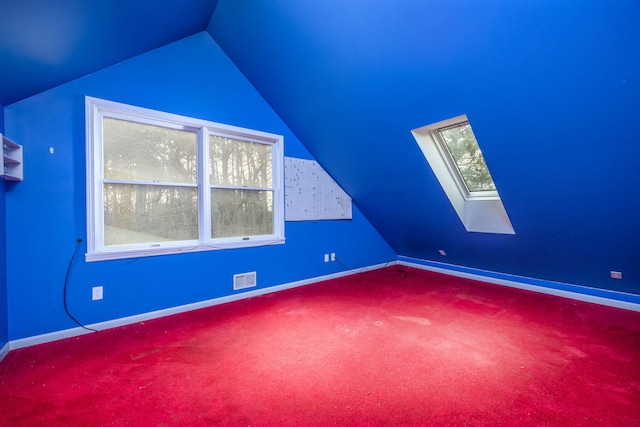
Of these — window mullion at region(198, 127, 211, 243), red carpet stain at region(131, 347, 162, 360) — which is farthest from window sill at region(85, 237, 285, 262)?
red carpet stain at region(131, 347, 162, 360)

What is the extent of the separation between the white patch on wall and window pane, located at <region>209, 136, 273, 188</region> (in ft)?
0.96

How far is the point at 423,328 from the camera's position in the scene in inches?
102

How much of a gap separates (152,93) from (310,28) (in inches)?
68.3

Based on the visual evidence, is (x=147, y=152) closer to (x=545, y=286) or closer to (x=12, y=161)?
(x=12, y=161)

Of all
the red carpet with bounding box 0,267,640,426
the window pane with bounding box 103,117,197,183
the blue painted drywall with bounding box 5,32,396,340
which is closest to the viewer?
the red carpet with bounding box 0,267,640,426

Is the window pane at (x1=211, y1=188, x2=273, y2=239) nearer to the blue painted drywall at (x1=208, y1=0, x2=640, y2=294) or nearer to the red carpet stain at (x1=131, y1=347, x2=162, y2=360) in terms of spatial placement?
the blue painted drywall at (x1=208, y1=0, x2=640, y2=294)

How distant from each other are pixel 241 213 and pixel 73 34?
2142 mm

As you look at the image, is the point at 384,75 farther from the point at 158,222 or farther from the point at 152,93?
the point at 158,222

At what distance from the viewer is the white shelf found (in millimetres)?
2059

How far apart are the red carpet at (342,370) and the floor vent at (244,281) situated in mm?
342

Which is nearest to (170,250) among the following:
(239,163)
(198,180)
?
→ (198,180)

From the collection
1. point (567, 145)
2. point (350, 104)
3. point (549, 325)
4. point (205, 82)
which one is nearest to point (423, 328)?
point (549, 325)

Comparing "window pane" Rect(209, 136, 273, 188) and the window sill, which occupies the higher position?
"window pane" Rect(209, 136, 273, 188)

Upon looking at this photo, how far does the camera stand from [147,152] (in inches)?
111
